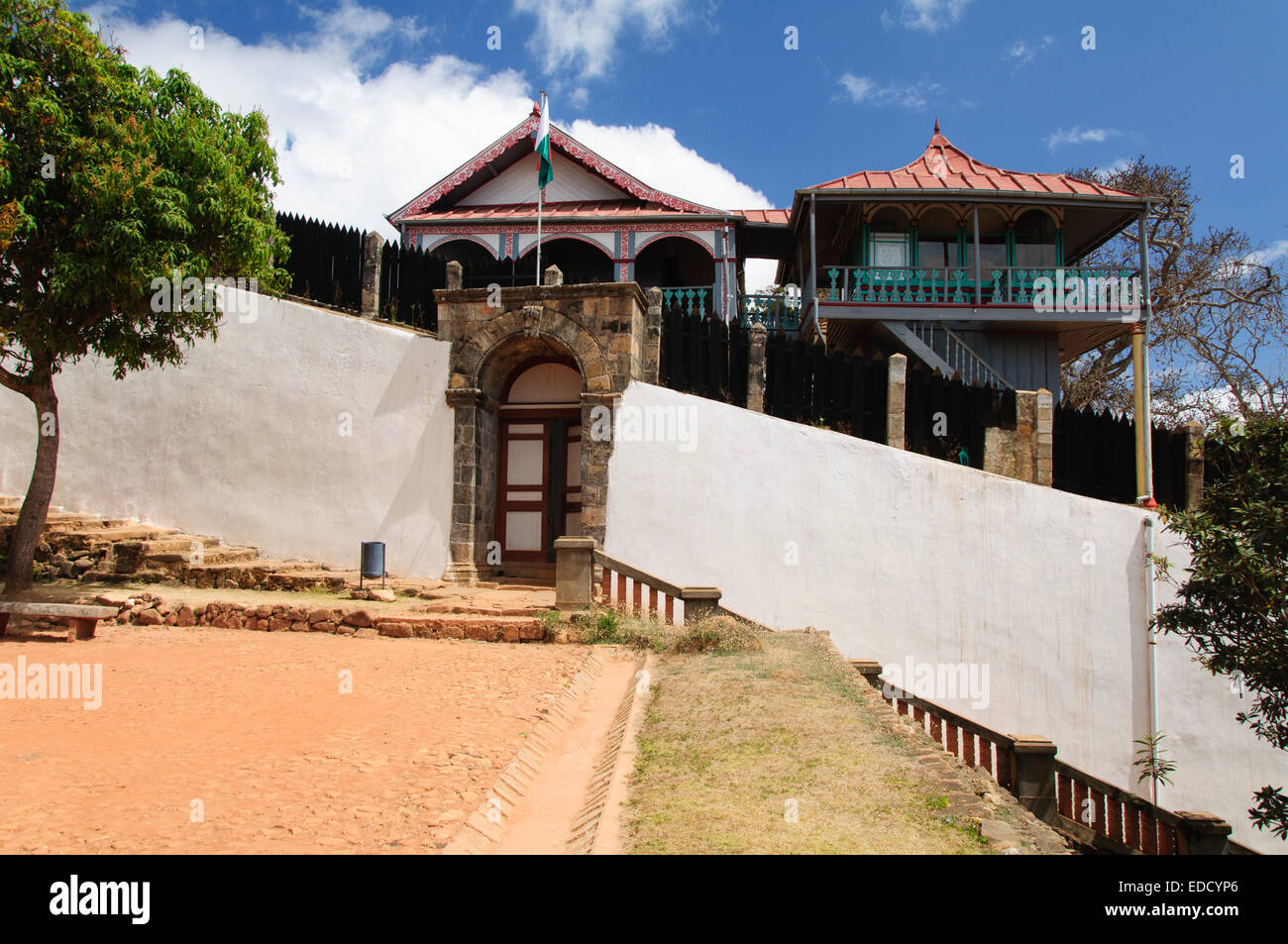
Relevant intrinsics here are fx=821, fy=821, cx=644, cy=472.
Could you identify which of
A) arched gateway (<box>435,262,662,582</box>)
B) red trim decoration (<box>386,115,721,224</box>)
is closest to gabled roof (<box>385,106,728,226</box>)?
red trim decoration (<box>386,115,721,224</box>)

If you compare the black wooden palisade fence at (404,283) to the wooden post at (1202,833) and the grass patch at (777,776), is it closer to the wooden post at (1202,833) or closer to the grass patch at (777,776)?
the grass patch at (777,776)

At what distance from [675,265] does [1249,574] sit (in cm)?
1590

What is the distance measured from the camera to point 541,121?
13.6 meters

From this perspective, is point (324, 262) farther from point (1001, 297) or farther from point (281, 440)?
point (1001, 297)

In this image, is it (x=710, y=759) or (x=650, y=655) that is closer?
(x=710, y=759)

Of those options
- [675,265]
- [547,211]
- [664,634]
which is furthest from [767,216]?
[664,634]

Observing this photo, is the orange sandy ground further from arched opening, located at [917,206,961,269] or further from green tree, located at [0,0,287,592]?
arched opening, located at [917,206,961,269]

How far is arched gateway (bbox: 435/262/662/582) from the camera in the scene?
39.0 feet

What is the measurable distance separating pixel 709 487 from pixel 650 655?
342 cm

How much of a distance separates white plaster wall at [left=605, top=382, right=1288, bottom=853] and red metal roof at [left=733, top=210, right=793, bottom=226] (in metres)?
9.86

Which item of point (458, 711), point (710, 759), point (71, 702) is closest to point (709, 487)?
point (458, 711)

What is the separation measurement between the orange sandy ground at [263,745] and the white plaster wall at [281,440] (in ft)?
12.7

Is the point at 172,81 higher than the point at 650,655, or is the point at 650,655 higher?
the point at 172,81
